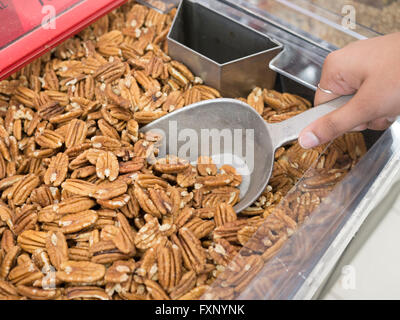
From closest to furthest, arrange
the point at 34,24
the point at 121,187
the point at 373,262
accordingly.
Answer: the point at 373,262 → the point at 121,187 → the point at 34,24

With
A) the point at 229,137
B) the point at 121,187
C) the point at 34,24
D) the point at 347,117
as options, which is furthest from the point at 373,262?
the point at 34,24

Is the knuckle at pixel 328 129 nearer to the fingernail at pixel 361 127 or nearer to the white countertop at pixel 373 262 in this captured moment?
the fingernail at pixel 361 127

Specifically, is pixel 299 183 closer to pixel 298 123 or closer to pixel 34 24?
pixel 298 123

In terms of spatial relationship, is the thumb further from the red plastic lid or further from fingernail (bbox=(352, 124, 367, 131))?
the red plastic lid

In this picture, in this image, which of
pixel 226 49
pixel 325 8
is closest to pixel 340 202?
pixel 226 49

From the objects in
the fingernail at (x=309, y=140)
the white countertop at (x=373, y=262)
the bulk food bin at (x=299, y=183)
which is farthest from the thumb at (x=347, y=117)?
the white countertop at (x=373, y=262)

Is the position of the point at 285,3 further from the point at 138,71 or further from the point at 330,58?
the point at 138,71
